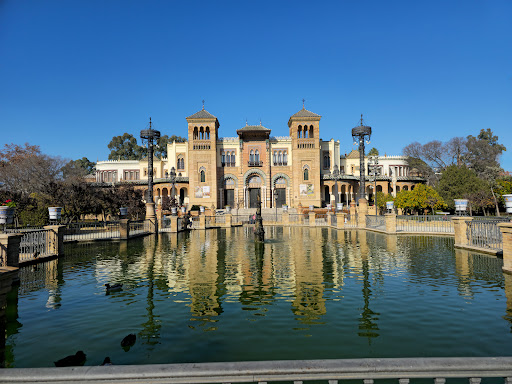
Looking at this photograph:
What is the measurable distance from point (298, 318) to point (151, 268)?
6732 mm

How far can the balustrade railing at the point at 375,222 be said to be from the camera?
927 inches

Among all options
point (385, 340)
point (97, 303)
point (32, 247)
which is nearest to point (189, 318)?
point (97, 303)

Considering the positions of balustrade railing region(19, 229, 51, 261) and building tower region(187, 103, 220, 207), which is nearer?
balustrade railing region(19, 229, 51, 261)

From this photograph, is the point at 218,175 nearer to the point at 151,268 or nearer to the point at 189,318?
the point at 151,268

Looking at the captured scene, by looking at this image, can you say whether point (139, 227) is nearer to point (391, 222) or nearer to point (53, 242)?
point (53, 242)

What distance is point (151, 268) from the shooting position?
11.0 m

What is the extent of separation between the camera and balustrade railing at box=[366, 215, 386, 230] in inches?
927

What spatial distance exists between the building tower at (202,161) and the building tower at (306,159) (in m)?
13.0

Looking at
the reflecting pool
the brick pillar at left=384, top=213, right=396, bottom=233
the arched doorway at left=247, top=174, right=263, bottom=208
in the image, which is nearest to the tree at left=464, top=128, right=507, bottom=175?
the arched doorway at left=247, top=174, right=263, bottom=208

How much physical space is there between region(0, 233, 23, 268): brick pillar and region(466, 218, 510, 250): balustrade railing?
16869 millimetres

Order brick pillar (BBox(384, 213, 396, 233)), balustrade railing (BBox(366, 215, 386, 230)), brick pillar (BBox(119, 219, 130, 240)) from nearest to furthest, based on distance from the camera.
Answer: brick pillar (BBox(119, 219, 130, 240)) → brick pillar (BBox(384, 213, 396, 233)) → balustrade railing (BBox(366, 215, 386, 230))

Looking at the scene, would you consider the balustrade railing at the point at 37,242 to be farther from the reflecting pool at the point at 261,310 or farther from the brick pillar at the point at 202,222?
the brick pillar at the point at 202,222

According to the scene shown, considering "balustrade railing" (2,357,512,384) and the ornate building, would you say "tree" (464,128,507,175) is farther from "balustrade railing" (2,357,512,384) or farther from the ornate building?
"balustrade railing" (2,357,512,384)

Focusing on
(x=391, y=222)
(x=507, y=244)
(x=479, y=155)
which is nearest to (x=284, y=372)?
(x=507, y=244)
